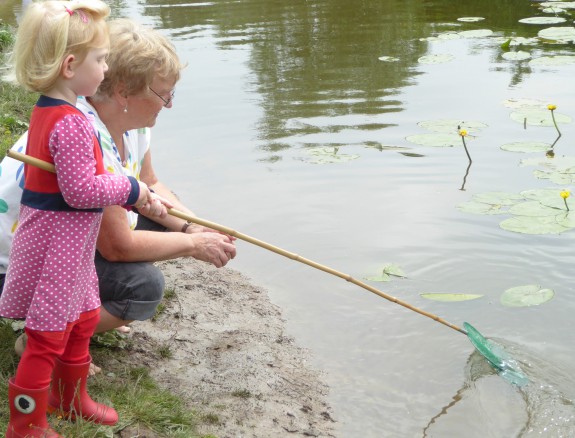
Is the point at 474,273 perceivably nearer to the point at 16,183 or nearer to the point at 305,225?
the point at 305,225

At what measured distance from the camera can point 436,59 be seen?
7625mm

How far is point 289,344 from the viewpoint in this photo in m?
3.48

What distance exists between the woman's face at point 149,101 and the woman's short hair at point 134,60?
0.05ft

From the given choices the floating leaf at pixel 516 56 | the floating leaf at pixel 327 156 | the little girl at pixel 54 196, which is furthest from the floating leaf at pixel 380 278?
the floating leaf at pixel 516 56

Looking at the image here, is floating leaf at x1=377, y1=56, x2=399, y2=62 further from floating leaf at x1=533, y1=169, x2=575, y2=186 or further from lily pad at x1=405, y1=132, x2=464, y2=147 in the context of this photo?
floating leaf at x1=533, y1=169, x2=575, y2=186

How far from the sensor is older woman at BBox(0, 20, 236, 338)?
262 centimetres

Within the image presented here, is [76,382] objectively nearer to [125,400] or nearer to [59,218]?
[125,400]

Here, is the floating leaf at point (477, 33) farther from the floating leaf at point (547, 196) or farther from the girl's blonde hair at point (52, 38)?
the girl's blonde hair at point (52, 38)

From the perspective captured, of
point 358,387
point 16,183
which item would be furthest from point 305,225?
point 16,183

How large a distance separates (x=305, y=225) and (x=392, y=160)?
1048mm

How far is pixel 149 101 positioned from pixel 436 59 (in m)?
5.31

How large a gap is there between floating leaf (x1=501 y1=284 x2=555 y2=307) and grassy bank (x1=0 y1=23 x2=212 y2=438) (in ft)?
4.81

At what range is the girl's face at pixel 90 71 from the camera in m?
2.26

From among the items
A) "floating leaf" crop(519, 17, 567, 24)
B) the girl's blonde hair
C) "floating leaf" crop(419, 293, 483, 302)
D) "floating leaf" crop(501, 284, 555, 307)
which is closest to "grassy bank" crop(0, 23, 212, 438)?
the girl's blonde hair
